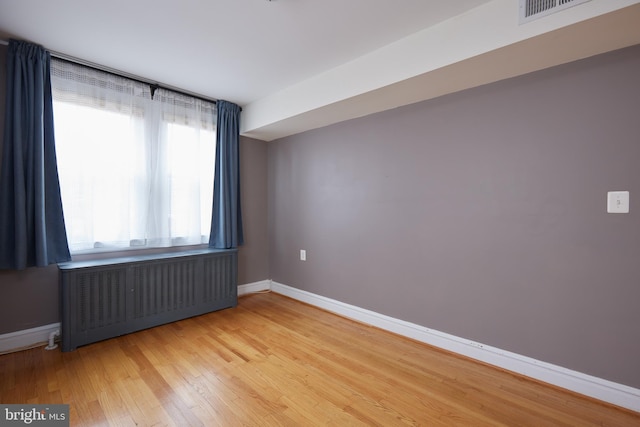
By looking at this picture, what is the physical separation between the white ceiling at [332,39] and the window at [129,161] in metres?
0.30

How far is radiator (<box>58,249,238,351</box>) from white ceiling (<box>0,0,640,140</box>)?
1861mm

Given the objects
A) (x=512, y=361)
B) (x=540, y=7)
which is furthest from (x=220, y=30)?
(x=512, y=361)

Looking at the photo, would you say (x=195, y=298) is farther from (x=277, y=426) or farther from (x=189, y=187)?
(x=277, y=426)

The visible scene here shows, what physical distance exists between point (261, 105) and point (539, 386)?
12.0 feet

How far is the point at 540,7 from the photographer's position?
1529 millimetres

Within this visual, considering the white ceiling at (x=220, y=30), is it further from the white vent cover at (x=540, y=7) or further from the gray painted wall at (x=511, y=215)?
the gray painted wall at (x=511, y=215)

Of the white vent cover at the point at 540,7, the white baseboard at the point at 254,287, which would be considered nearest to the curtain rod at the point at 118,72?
the white baseboard at the point at 254,287

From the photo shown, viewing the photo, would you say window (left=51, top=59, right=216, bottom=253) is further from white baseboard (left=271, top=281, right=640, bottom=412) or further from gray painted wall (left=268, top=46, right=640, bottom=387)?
white baseboard (left=271, top=281, right=640, bottom=412)

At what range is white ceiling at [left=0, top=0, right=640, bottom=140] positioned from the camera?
1657mm

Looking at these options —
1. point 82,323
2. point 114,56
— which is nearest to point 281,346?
point 82,323

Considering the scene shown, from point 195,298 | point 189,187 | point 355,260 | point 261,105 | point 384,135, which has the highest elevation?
point 261,105

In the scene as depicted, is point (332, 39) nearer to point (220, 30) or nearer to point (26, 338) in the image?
point (220, 30)

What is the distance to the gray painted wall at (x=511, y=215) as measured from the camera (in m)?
1.71

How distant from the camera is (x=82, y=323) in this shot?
2.35m
